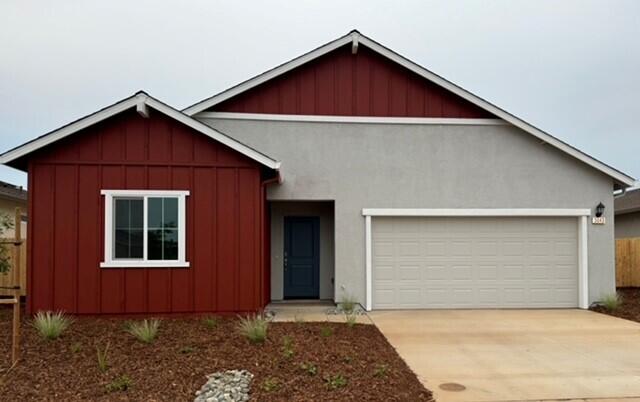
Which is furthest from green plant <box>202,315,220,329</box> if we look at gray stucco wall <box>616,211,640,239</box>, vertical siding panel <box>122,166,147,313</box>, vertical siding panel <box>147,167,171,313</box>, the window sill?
gray stucco wall <box>616,211,640,239</box>

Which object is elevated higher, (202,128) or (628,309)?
(202,128)

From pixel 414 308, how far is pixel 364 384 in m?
5.83

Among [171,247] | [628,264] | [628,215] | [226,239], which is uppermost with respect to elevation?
[628,215]

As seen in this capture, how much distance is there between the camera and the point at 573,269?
1167cm

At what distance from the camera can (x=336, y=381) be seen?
5770mm

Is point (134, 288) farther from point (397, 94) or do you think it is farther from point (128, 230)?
point (397, 94)

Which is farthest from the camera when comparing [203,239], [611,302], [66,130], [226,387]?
[611,302]

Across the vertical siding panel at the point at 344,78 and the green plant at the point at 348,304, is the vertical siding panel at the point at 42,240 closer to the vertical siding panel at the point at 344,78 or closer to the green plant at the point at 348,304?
the green plant at the point at 348,304

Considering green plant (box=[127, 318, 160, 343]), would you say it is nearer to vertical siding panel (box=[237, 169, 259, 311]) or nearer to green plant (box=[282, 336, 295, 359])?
green plant (box=[282, 336, 295, 359])

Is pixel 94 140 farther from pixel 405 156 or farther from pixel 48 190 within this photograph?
pixel 405 156

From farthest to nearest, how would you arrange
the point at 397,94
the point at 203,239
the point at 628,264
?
the point at 628,264, the point at 397,94, the point at 203,239

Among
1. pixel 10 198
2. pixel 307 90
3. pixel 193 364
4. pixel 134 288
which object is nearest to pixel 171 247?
pixel 134 288

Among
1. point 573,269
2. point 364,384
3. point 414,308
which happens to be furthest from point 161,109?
point 573,269

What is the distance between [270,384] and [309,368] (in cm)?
66
